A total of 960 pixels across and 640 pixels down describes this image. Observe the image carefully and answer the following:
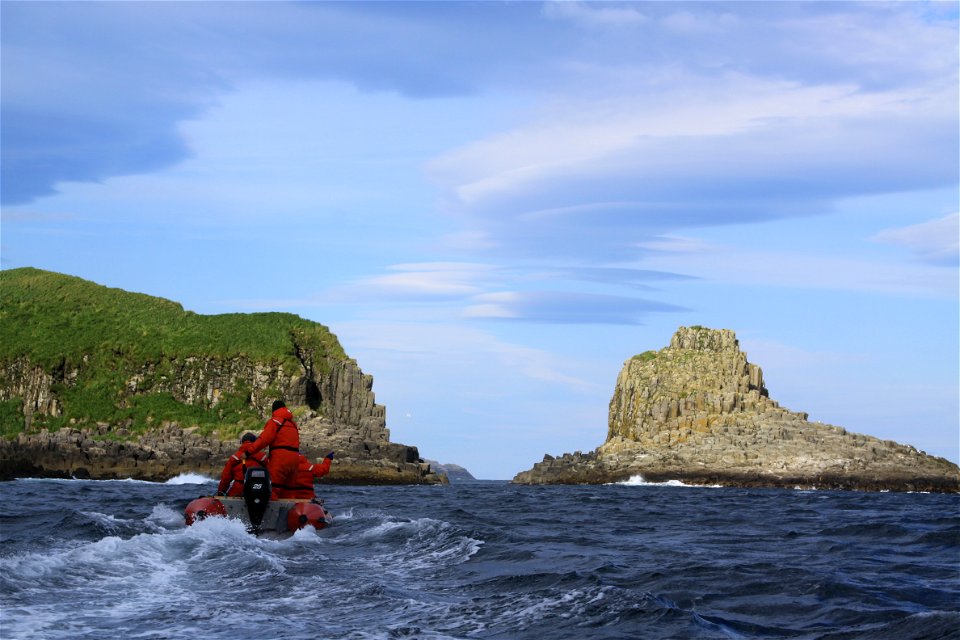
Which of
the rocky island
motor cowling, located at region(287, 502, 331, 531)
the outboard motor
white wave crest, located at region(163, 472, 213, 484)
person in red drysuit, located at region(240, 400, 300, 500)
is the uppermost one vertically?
the rocky island

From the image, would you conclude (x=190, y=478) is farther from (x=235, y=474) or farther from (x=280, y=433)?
(x=280, y=433)

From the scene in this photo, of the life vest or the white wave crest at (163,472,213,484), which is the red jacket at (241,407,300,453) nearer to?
the life vest

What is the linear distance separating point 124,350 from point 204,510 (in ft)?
301

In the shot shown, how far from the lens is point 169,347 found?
111m

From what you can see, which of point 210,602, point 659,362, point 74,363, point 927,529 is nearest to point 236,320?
point 74,363

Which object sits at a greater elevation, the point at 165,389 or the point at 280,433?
the point at 165,389

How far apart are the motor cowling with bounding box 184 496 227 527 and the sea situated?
525 mm

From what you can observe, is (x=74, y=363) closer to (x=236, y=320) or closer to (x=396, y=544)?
(x=236, y=320)

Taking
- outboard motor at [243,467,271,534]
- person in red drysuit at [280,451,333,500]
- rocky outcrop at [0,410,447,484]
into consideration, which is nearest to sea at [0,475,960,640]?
outboard motor at [243,467,271,534]

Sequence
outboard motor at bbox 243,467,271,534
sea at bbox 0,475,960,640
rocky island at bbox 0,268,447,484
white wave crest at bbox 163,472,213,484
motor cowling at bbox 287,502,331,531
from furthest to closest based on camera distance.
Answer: rocky island at bbox 0,268,447,484 → white wave crest at bbox 163,472,213,484 → motor cowling at bbox 287,502,331,531 → outboard motor at bbox 243,467,271,534 → sea at bbox 0,475,960,640

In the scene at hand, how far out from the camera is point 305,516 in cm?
2498

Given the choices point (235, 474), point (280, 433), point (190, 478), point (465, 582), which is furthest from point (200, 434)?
point (465, 582)

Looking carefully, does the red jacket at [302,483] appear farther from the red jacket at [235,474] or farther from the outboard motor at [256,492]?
the outboard motor at [256,492]

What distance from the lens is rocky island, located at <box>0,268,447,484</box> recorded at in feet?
276
